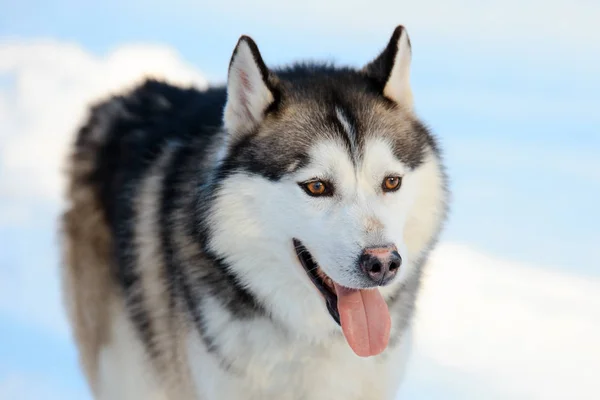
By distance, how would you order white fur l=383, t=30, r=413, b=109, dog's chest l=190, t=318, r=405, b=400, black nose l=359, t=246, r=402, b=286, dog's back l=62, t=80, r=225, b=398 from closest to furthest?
black nose l=359, t=246, r=402, b=286 → dog's chest l=190, t=318, r=405, b=400 → white fur l=383, t=30, r=413, b=109 → dog's back l=62, t=80, r=225, b=398

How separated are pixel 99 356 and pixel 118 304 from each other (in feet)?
1.53

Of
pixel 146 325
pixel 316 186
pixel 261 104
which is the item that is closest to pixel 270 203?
pixel 316 186

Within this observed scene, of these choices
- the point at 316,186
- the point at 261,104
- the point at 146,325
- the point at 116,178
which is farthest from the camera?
the point at 116,178

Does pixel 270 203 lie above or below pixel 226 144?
below

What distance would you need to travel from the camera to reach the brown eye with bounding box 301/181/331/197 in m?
4.58

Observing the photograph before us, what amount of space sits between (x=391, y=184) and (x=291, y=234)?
61 centimetres

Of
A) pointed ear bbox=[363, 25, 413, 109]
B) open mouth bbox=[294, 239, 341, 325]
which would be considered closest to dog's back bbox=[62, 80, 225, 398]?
pointed ear bbox=[363, 25, 413, 109]

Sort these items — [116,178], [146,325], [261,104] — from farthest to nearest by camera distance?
[116,178]
[146,325]
[261,104]

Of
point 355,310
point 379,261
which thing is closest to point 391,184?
point 379,261

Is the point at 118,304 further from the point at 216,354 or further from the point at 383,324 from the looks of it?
the point at 383,324

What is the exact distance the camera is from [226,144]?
4.97 metres

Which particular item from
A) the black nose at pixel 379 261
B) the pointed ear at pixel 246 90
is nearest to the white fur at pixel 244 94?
the pointed ear at pixel 246 90

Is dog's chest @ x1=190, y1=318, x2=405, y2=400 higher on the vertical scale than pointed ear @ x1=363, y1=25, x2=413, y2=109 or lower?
lower

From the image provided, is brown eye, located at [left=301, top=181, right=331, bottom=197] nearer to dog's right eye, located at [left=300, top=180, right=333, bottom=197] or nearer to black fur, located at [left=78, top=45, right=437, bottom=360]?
dog's right eye, located at [left=300, top=180, right=333, bottom=197]
